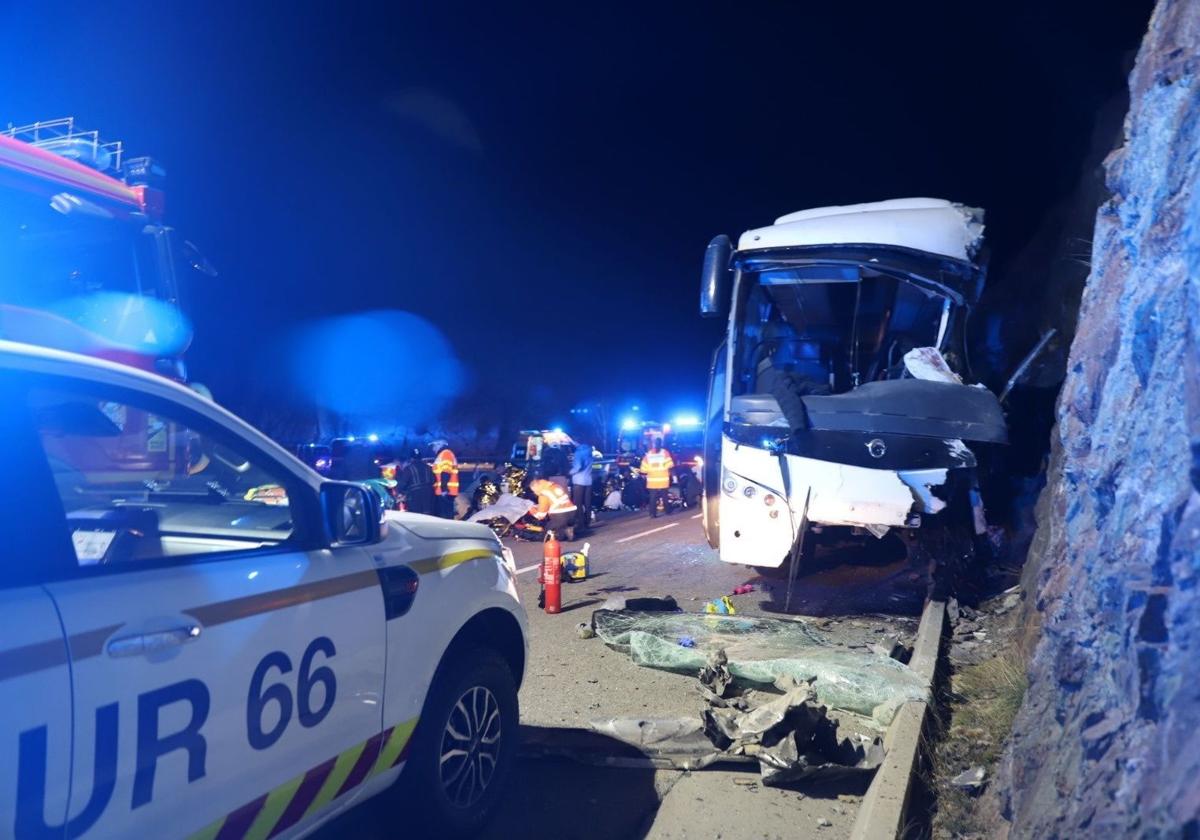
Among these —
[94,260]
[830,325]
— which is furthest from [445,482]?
[94,260]

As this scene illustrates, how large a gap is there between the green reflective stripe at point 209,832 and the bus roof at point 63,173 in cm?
445

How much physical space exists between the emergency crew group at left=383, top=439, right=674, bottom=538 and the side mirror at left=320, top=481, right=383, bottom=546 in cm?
907

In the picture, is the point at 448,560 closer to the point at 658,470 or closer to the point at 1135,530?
the point at 1135,530

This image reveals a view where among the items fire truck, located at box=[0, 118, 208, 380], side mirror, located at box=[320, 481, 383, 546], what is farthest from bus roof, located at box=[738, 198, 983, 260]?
side mirror, located at box=[320, 481, 383, 546]

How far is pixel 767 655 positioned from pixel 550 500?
24.2 feet

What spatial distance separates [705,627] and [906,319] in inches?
162

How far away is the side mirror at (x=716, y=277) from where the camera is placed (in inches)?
312

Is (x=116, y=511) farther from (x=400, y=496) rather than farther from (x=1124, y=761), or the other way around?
(x=400, y=496)

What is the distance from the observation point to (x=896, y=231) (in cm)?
765

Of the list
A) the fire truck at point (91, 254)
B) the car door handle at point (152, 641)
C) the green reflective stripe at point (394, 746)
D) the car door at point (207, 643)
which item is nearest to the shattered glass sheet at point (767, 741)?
the green reflective stripe at point (394, 746)

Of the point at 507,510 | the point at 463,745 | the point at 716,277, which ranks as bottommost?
the point at 507,510

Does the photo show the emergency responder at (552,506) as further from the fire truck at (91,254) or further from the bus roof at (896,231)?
the fire truck at (91,254)

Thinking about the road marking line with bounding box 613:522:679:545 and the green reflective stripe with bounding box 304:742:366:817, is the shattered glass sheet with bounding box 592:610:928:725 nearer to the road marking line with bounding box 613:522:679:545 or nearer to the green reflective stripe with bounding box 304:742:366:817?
the green reflective stripe with bounding box 304:742:366:817

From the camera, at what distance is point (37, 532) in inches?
76.0
